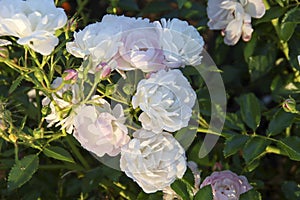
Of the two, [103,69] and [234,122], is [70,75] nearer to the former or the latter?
[103,69]

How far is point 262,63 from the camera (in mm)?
2018

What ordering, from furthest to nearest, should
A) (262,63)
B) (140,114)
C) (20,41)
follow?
(262,63) → (140,114) → (20,41)

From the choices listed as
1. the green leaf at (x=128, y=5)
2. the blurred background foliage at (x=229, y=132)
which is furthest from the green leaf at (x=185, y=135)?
the green leaf at (x=128, y=5)

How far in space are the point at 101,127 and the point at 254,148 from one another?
1.43 feet

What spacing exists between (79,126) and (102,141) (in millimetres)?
52

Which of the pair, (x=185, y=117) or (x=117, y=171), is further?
(x=117, y=171)

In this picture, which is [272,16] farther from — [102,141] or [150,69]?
[102,141]

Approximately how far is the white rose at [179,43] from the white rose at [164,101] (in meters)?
0.06

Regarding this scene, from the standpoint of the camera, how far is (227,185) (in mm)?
1595

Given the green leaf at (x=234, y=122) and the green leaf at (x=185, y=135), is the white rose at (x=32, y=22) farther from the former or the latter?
the green leaf at (x=234, y=122)

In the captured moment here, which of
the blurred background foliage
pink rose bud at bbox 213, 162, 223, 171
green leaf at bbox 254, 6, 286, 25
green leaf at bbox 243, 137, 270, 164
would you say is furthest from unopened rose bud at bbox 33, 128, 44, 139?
green leaf at bbox 254, 6, 286, 25

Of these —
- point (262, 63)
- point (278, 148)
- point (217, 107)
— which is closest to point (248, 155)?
point (278, 148)

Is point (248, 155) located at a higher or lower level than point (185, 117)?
lower

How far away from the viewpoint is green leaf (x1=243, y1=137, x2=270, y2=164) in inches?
61.1
